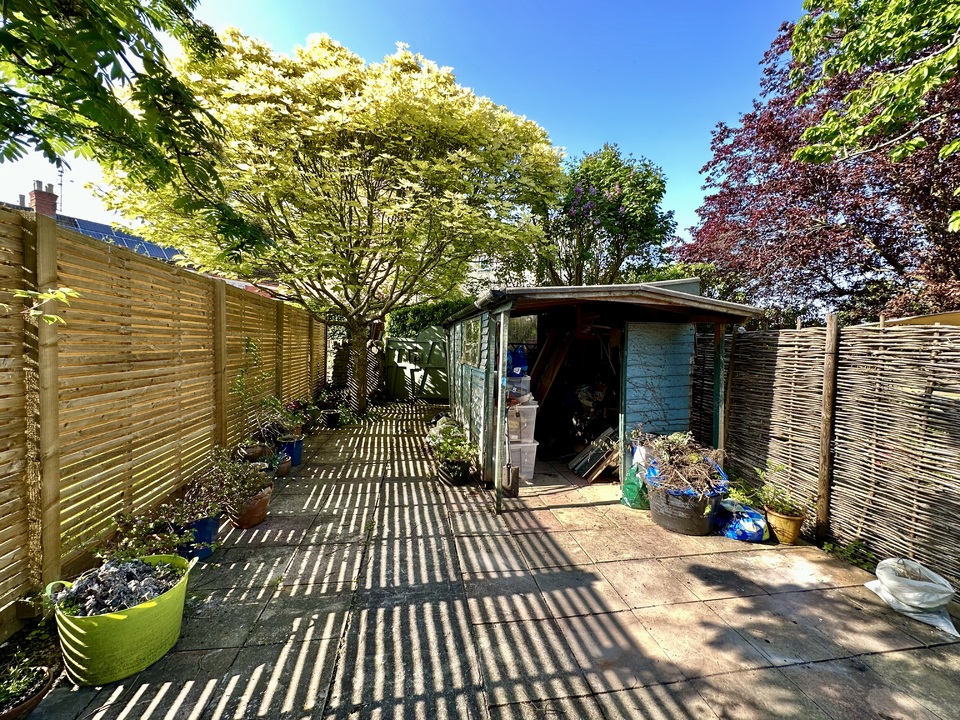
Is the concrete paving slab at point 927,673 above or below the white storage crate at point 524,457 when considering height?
below

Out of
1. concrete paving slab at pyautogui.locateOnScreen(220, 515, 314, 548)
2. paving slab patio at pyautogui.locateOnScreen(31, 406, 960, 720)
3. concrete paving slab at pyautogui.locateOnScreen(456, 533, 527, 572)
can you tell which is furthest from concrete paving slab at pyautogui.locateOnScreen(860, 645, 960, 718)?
concrete paving slab at pyautogui.locateOnScreen(220, 515, 314, 548)

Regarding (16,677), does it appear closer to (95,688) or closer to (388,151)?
(95,688)

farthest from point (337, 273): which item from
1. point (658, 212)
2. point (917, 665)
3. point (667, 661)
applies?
point (658, 212)

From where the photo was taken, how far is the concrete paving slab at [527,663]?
213 cm

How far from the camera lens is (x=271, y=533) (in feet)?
12.8

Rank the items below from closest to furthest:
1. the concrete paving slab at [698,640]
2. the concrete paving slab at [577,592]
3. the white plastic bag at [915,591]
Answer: the concrete paving slab at [698,640]
the white plastic bag at [915,591]
the concrete paving slab at [577,592]

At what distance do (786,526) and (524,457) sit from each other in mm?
3011

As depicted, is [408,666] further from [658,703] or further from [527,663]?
[658,703]

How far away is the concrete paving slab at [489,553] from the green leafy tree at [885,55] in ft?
16.8

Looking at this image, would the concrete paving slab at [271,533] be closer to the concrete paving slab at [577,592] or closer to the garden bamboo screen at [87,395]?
the garden bamboo screen at [87,395]

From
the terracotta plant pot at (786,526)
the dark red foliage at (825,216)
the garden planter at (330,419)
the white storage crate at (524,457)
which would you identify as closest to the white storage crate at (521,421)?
the white storage crate at (524,457)

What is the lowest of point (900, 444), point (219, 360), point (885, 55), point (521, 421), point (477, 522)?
point (477, 522)

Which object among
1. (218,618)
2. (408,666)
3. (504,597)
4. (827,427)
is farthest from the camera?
(827,427)

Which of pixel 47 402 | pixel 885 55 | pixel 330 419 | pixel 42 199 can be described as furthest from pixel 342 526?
pixel 42 199
